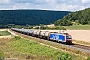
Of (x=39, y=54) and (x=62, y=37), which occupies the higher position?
(x=62, y=37)

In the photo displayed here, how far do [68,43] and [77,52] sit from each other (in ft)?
49.9

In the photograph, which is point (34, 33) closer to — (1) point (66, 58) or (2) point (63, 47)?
(2) point (63, 47)

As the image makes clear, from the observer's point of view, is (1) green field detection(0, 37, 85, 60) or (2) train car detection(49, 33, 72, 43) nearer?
(1) green field detection(0, 37, 85, 60)

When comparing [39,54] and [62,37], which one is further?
[62,37]

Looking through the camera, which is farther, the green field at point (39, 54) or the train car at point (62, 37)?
the train car at point (62, 37)

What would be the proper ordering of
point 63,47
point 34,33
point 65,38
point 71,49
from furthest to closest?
point 34,33, point 65,38, point 63,47, point 71,49

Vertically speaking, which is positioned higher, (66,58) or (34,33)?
(66,58)

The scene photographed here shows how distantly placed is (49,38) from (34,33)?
911 inches

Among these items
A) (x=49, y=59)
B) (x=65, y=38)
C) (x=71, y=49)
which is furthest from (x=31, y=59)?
(x=65, y=38)

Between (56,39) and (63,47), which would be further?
(56,39)

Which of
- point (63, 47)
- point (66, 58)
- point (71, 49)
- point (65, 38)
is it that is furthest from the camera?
point (65, 38)

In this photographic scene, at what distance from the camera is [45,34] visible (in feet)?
255

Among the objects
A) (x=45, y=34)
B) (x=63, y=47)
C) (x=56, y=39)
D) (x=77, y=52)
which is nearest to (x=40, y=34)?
(x=45, y=34)

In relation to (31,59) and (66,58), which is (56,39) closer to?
(31,59)
